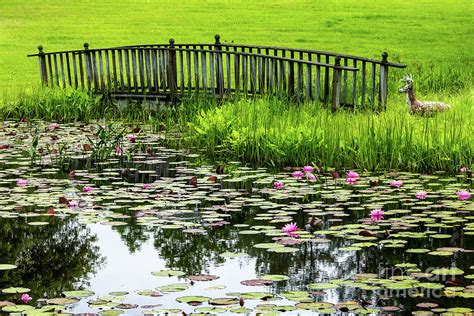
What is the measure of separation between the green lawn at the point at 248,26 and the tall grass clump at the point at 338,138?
13023 mm

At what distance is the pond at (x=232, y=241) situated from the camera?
18.5ft

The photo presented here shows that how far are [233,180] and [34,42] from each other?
24570 millimetres

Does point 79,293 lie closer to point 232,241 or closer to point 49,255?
point 49,255

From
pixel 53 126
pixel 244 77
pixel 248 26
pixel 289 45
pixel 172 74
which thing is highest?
pixel 248 26

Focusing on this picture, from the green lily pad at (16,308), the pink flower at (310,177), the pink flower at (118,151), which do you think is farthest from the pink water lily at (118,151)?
the green lily pad at (16,308)

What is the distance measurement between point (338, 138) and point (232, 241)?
14.2 feet

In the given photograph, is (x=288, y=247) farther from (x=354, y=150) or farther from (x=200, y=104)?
(x=200, y=104)

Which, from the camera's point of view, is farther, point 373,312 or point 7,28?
point 7,28

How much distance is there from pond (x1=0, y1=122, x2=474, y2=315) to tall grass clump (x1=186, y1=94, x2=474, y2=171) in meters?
0.52

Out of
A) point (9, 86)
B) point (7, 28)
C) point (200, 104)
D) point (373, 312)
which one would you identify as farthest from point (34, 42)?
point (373, 312)

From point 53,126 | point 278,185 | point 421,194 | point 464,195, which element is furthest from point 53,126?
point 464,195

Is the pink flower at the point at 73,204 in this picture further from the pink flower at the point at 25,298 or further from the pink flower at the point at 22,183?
the pink flower at the point at 25,298

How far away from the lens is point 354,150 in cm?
1101

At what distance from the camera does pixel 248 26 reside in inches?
1436
